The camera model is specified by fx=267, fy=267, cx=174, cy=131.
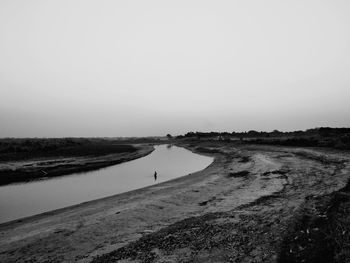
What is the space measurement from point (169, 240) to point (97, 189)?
1552 centimetres

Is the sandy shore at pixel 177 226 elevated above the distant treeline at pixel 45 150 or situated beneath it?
situated beneath

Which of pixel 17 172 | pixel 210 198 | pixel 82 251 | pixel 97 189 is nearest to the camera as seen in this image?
pixel 82 251

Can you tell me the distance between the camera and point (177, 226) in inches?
452

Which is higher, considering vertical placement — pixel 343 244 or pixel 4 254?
pixel 343 244

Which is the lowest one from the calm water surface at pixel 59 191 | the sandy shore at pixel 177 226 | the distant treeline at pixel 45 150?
the calm water surface at pixel 59 191

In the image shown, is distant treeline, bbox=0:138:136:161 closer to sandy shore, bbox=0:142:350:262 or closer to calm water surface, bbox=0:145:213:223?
calm water surface, bbox=0:145:213:223

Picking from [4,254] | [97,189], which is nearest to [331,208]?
[4,254]

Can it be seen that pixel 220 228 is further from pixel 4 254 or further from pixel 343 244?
pixel 4 254

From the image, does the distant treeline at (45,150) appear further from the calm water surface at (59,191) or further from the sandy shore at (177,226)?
the sandy shore at (177,226)

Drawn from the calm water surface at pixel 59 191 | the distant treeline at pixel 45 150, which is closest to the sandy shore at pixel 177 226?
the calm water surface at pixel 59 191

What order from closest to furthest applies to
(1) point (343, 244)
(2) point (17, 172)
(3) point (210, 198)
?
(1) point (343, 244) < (3) point (210, 198) < (2) point (17, 172)

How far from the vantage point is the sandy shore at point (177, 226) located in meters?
8.92

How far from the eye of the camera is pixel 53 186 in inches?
997

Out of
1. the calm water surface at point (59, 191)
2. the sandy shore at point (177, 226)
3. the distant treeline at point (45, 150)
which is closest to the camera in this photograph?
the sandy shore at point (177, 226)
